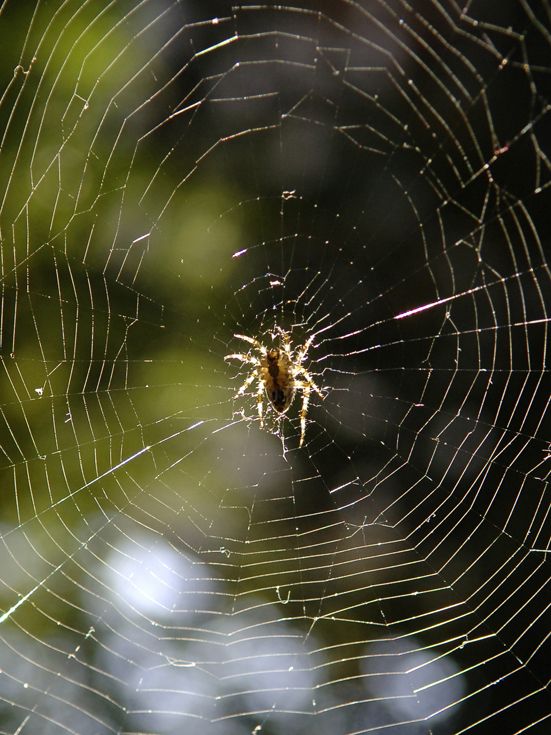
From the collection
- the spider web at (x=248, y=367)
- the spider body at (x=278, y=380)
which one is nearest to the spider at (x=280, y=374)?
the spider body at (x=278, y=380)

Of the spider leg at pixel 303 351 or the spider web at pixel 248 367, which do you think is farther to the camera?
the spider leg at pixel 303 351

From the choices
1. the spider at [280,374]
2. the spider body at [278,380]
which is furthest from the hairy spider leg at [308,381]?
the spider body at [278,380]

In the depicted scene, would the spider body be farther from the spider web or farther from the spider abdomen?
the spider web

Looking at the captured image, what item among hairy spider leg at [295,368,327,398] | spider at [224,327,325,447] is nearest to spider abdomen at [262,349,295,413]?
spider at [224,327,325,447]

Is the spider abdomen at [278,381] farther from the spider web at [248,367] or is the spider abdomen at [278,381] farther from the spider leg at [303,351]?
the spider web at [248,367]

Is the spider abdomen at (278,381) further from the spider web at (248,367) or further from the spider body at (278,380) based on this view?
the spider web at (248,367)

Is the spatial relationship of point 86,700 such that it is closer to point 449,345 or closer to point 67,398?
point 67,398

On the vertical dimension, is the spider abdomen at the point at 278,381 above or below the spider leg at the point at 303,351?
below
